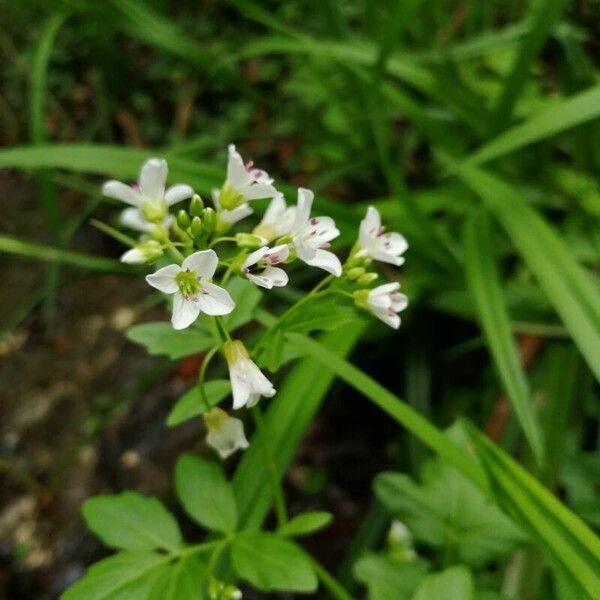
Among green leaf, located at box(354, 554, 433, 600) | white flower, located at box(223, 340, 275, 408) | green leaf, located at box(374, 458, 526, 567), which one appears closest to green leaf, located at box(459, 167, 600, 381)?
green leaf, located at box(374, 458, 526, 567)

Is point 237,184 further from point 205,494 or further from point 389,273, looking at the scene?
point 389,273

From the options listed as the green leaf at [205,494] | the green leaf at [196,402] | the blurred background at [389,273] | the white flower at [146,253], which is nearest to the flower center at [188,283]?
the white flower at [146,253]

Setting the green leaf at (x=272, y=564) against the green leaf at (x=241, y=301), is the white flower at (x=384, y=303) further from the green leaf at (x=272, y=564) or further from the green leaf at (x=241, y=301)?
the green leaf at (x=272, y=564)

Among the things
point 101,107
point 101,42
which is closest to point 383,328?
point 101,42

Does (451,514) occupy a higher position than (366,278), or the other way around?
(366,278)

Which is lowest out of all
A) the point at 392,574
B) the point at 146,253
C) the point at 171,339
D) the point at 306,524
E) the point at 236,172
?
the point at 392,574

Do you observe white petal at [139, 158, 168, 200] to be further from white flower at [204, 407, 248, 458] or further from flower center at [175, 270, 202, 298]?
white flower at [204, 407, 248, 458]

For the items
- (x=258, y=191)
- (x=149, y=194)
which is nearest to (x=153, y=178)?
(x=149, y=194)

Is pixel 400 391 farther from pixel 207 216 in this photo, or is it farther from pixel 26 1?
pixel 26 1
